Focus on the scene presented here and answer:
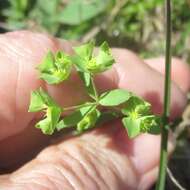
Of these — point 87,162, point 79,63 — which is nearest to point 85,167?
point 87,162

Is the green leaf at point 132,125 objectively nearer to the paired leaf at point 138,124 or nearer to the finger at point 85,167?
the paired leaf at point 138,124

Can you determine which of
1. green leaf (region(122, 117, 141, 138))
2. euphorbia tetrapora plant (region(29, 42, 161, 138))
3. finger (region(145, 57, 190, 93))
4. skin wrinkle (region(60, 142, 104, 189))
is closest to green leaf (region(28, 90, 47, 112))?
euphorbia tetrapora plant (region(29, 42, 161, 138))

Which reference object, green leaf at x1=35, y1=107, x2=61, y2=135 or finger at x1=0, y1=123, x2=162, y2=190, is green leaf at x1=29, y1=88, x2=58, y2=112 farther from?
finger at x1=0, y1=123, x2=162, y2=190

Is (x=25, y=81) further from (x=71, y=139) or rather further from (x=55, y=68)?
(x=71, y=139)

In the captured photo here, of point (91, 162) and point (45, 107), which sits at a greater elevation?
point (45, 107)

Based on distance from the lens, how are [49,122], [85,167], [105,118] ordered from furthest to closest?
[105,118]
[85,167]
[49,122]

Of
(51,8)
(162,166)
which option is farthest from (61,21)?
(162,166)

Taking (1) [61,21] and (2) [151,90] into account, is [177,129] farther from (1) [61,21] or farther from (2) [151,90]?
(1) [61,21]
